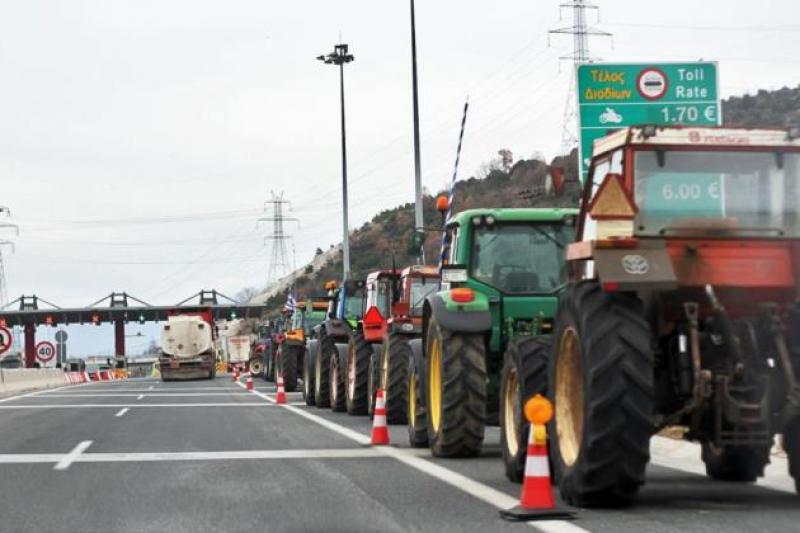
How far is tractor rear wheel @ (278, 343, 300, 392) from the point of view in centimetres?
3203

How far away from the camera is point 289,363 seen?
3253cm

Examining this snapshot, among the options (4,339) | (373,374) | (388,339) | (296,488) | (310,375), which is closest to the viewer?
(296,488)

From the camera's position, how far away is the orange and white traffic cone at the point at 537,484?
8172mm

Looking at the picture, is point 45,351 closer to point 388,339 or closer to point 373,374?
point 373,374

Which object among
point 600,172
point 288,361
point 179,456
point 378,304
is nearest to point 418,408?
point 179,456

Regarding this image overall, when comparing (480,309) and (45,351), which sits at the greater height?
(480,309)

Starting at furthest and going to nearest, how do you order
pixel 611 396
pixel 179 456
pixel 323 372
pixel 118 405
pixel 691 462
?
pixel 118 405, pixel 323 372, pixel 179 456, pixel 691 462, pixel 611 396

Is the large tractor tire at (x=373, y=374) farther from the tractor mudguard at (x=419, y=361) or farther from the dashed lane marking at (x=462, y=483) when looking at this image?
the tractor mudguard at (x=419, y=361)

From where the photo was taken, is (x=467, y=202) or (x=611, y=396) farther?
(x=467, y=202)

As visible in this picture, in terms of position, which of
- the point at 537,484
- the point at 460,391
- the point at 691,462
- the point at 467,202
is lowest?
the point at 691,462

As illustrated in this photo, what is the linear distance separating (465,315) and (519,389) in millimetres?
2078

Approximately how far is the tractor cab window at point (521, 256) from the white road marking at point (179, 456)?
2.32m

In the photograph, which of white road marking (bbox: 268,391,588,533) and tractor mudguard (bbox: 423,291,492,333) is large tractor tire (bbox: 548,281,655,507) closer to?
white road marking (bbox: 268,391,588,533)

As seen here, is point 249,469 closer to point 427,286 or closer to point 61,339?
point 427,286
